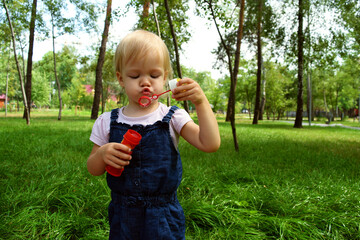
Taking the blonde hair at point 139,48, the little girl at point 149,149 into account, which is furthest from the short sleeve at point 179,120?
the blonde hair at point 139,48

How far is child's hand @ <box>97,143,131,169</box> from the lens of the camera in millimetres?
1117

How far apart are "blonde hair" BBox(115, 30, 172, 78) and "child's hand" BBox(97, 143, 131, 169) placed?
452 mm

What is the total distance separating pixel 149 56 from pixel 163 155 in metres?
0.51

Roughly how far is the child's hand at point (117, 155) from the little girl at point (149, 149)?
4 cm

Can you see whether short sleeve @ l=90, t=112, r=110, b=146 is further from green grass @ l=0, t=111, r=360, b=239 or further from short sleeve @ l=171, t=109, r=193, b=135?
green grass @ l=0, t=111, r=360, b=239

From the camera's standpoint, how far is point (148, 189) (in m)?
1.25

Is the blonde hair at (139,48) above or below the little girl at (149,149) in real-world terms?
above

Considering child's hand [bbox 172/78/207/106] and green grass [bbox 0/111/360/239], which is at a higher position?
child's hand [bbox 172/78/207/106]

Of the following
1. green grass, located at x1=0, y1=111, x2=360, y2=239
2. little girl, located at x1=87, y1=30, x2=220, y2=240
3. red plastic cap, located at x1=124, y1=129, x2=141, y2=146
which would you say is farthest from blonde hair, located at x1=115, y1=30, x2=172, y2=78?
green grass, located at x1=0, y1=111, x2=360, y2=239

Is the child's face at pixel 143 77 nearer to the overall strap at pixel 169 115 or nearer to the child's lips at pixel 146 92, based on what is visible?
the child's lips at pixel 146 92

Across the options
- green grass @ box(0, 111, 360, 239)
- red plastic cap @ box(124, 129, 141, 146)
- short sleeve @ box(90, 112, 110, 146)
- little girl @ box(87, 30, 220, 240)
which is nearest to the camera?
red plastic cap @ box(124, 129, 141, 146)

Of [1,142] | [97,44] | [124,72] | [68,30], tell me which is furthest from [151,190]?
[97,44]

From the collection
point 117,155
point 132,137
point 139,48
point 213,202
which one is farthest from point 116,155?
point 213,202

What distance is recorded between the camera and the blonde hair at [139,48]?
126 centimetres
